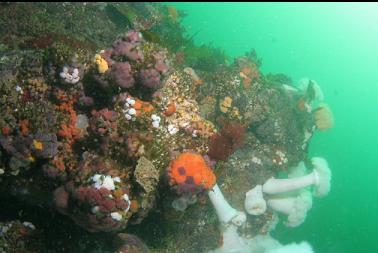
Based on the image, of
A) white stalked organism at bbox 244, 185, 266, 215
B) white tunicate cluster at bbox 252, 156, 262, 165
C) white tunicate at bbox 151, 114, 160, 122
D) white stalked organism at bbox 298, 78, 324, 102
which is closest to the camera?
white tunicate at bbox 151, 114, 160, 122

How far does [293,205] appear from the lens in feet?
41.4

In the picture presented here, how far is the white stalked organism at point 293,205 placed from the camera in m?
12.3

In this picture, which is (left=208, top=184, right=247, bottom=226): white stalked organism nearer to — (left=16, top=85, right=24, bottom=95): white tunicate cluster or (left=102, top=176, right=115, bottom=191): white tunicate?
(left=102, top=176, right=115, bottom=191): white tunicate

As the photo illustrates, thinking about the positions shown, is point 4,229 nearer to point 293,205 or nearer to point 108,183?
point 108,183

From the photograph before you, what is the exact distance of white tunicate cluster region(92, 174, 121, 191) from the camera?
570cm

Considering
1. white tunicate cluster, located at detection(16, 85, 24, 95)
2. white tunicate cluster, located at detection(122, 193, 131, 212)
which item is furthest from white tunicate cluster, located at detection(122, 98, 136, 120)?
white tunicate cluster, located at detection(16, 85, 24, 95)

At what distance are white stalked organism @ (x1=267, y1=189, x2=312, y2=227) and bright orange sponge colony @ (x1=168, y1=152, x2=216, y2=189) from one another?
22.6 feet

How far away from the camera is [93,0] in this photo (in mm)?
15719

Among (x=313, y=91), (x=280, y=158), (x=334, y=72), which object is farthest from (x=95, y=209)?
(x=334, y=72)

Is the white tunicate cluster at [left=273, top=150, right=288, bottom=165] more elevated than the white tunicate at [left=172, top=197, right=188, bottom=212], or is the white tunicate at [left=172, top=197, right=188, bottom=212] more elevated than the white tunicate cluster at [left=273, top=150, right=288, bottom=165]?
the white tunicate cluster at [left=273, top=150, right=288, bottom=165]

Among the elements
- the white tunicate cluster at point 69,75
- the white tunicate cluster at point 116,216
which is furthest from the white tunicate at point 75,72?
the white tunicate cluster at point 116,216

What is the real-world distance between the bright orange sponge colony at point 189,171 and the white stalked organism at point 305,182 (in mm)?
6108

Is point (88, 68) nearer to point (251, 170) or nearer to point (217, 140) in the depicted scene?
point (217, 140)

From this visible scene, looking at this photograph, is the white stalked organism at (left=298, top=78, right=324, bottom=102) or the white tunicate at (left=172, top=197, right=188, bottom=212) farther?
the white stalked organism at (left=298, top=78, right=324, bottom=102)
